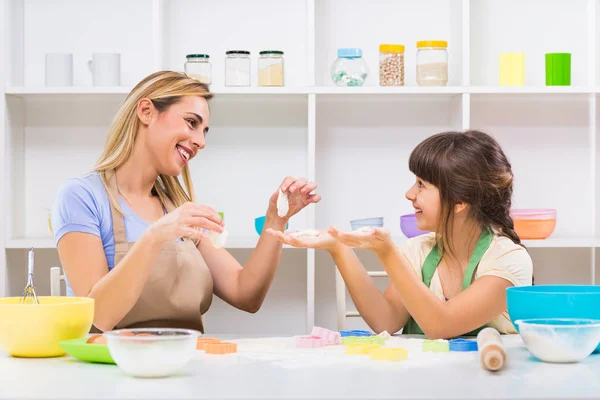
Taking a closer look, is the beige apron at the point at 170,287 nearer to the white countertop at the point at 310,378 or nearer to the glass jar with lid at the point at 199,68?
the white countertop at the point at 310,378

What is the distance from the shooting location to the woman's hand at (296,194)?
211 centimetres

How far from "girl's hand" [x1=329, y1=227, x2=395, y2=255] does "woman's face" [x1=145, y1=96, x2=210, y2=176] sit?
1.82 ft

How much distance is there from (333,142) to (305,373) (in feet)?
6.80

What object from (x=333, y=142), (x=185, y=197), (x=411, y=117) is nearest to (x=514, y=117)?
(x=411, y=117)

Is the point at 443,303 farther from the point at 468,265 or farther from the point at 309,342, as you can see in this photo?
the point at 309,342

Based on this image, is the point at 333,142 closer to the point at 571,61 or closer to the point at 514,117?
the point at 514,117

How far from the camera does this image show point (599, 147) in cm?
333

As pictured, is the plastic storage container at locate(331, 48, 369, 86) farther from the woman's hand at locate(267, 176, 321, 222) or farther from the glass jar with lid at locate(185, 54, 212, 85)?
the woman's hand at locate(267, 176, 321, 222)

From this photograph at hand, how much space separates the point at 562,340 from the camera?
1.38 m

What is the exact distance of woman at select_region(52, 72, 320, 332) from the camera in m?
1.96

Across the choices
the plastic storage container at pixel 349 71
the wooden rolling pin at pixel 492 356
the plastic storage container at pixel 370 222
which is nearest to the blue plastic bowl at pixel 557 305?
the wooden rolling pin at pixel 492 356

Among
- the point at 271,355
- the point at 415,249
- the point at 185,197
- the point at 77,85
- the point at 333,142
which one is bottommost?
the point at 271,355

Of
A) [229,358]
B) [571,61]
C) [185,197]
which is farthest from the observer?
[571,61]

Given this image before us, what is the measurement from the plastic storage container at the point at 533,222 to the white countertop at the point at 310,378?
1.56 m
